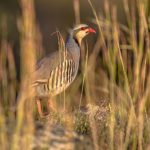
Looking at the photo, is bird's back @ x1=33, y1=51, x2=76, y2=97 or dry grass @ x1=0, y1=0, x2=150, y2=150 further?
bird's back @ x1=33, y1=51, x2=76, y2=97

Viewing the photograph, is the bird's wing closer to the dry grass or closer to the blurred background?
the dry grass

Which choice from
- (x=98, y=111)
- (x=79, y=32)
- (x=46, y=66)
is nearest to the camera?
(x=98, y=111)

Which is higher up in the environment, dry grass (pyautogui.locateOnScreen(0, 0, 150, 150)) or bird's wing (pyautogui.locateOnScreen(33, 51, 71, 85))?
bird's wing (pyautogui.locateOnScreen(33, 51, 71, 85))

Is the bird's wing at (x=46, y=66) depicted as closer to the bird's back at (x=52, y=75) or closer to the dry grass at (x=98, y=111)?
the bird's back at (x=52, y=75)

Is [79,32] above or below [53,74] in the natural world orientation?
above

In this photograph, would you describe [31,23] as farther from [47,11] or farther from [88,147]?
[47,11]

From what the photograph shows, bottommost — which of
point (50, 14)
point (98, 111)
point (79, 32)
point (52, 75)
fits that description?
point (98, 111)

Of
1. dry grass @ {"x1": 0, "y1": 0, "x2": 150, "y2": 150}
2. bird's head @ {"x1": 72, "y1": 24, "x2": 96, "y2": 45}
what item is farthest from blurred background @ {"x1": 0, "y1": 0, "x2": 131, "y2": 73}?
dry grass @ {"x1": 0, "y1": 0, "x2": 150, "y2": 150}

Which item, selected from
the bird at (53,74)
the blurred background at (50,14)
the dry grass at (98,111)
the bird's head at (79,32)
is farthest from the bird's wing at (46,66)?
the blurred background at (50,14)

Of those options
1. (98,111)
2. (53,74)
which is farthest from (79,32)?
(98,111)

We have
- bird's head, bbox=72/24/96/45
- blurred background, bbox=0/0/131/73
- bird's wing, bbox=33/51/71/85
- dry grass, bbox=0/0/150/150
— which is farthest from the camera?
blurred background, bbox=0/0/131/73

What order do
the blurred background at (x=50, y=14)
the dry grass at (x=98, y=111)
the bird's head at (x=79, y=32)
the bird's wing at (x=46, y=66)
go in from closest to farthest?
the dry grass at (x=98, y=111) < the bird's wing at (x=46, y=66) < the bird's head at (x=79, y=32) < the blurred background at (x=50, y=14)

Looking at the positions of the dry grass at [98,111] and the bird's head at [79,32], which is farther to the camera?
the bird's head at [79,32]

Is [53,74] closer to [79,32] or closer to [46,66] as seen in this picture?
[46,66]
